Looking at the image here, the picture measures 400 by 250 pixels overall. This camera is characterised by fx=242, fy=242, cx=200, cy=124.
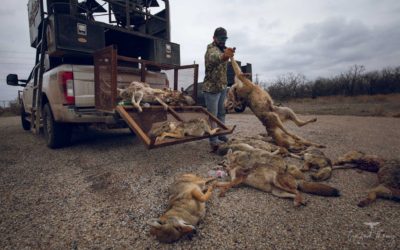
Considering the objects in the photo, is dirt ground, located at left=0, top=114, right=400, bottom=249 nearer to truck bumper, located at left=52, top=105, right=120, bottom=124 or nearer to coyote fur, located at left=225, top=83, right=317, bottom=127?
truck bumper, located at left=52, top=105, right=120, bottom=124

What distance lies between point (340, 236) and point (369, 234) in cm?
27

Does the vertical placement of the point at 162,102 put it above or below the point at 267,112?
above

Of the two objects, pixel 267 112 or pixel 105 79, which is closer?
pixel 105 79

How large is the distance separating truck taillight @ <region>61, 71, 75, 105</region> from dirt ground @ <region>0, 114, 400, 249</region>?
1208 mm

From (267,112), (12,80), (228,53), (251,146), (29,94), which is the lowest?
(251,146)

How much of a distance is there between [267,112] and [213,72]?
1.41 meters

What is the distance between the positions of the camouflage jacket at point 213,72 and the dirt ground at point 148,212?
1.51 metres

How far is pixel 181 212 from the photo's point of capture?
2.37 meters

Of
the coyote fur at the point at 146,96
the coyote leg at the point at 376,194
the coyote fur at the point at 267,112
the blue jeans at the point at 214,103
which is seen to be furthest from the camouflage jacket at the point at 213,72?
the coyote leg at the point at 376,194

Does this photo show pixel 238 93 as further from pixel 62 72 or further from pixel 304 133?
pixel 62 72

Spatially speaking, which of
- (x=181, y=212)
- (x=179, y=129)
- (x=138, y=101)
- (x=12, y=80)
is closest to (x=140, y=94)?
(x=138, y=101)

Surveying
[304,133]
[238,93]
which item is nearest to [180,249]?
[238,93]

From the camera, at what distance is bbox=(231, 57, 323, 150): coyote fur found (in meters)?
4.93

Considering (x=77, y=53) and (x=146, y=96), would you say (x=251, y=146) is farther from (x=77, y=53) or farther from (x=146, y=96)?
(x=77, y=53)
